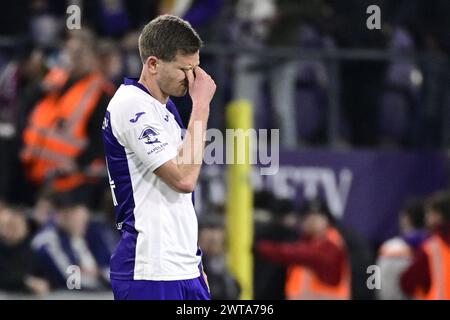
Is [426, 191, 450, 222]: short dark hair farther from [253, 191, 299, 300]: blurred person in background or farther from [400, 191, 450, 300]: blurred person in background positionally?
[253, 191, 299, 300]: blurred person in background

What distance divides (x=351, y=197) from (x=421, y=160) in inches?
30.0

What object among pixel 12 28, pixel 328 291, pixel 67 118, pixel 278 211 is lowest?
pixel 328 291

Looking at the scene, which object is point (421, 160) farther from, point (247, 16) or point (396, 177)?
point (247, 16)

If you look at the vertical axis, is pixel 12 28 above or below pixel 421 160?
above

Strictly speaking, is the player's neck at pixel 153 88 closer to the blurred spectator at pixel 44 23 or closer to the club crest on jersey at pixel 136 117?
the club crest on jersey at pixel 136 117

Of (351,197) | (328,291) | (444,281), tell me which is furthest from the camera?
(351,197)

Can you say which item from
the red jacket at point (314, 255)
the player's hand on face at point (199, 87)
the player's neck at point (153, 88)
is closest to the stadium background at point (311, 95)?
the red jacket at point (314, 255)

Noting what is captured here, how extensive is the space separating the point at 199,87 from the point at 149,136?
301 millimetres

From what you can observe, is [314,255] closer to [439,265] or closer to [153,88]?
[439,265]

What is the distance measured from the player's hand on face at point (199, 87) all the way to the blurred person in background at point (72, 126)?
16.4ft

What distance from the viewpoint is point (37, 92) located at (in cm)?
1108

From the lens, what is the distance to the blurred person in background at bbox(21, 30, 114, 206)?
10430 mm

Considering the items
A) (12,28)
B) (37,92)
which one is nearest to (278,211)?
(37,92)

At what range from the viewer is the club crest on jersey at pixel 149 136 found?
534cm
